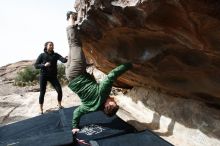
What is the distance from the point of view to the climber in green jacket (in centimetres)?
611

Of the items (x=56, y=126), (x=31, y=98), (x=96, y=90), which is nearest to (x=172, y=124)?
(x=96, y=90)

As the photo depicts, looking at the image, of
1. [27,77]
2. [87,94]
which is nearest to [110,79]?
[87,94]

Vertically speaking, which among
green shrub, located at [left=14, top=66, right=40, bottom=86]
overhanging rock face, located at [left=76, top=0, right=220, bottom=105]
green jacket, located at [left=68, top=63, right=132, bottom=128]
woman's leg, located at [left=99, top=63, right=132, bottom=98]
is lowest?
green shrub, located at [left=14, top=66, right=40, bottom=86]

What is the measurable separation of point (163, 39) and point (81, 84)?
2028 mm

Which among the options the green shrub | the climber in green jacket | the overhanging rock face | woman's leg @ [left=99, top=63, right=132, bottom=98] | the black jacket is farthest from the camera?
the green shrub

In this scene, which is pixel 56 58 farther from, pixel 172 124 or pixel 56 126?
pixel 172 124

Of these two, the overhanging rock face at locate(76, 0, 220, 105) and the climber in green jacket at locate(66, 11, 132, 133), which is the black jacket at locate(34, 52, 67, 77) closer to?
the overhanging rock face at locate(76, 0, 220, 105)

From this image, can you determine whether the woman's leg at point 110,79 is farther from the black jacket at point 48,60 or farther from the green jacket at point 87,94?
the black jacket at point 48,60

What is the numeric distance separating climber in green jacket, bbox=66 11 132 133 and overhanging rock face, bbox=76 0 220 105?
264 mm

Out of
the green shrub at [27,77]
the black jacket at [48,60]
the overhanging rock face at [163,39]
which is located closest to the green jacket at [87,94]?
the overhanging rock face at [163,39]

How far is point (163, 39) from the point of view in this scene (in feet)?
16.4

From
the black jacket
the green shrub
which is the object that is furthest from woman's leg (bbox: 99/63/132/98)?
the green shrub

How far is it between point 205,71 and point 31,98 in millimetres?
7341

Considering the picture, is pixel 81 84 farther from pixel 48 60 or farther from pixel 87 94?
pixel 48 60
